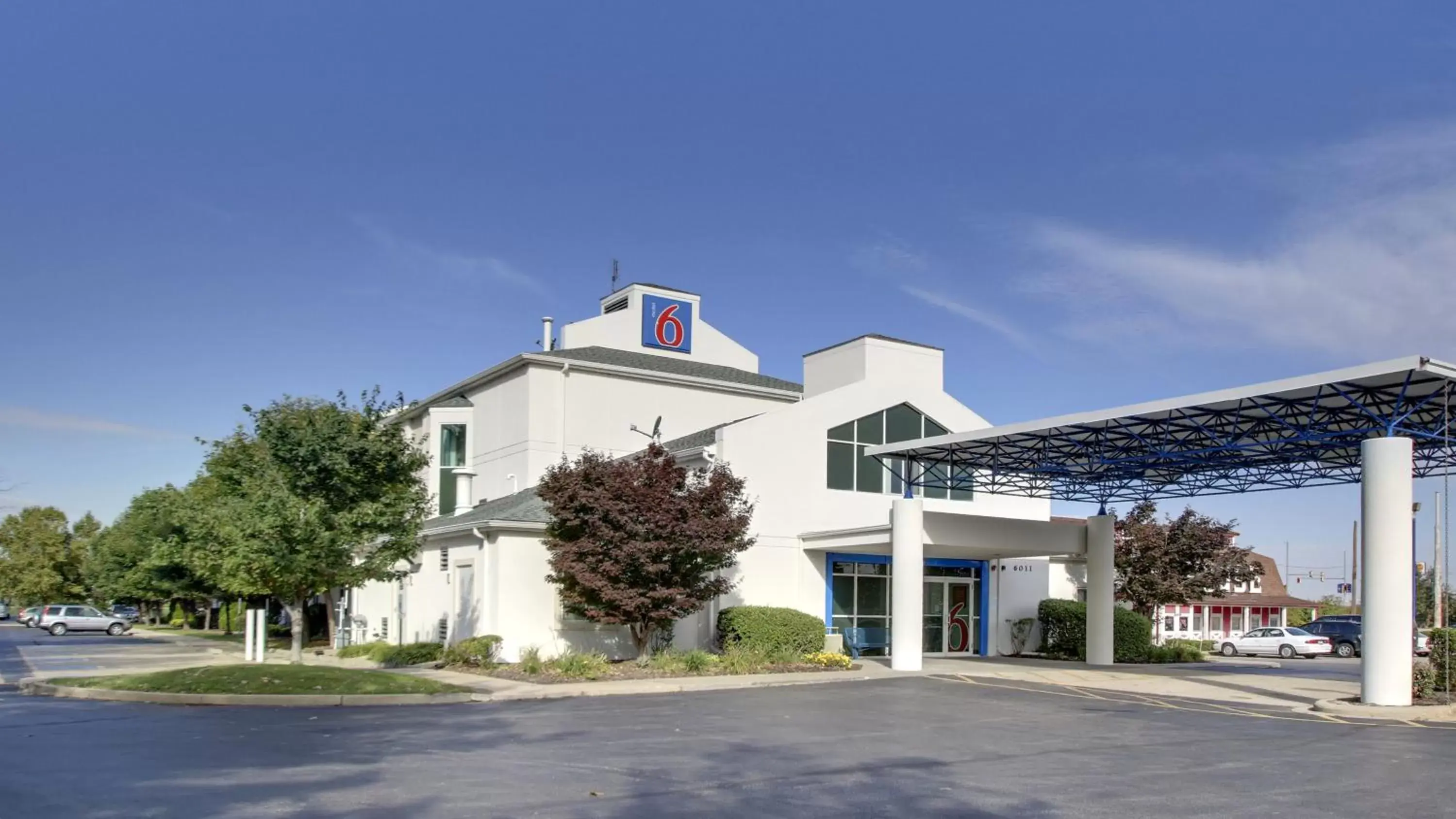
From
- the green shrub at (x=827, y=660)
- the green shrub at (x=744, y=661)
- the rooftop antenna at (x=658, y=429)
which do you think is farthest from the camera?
the rooftop antenna at (x=658, y=429)

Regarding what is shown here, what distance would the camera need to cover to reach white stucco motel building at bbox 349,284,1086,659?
28.3 meters

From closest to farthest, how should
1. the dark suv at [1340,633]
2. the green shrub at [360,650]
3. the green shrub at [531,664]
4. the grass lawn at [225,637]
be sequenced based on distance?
1. the green shrub at [531,664]
2. the green shrub at [360,650]
3. the grass lawn at [225,637]
4. the dark suv at [1340,633]

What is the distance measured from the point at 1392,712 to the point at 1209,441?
26.9 feet

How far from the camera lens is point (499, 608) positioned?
26828 millimetres

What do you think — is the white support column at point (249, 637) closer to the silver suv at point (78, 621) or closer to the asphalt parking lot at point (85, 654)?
the asphalt parking lot at point (85, 654)

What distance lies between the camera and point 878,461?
32375 millimetres

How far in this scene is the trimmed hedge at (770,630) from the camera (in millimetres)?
27328

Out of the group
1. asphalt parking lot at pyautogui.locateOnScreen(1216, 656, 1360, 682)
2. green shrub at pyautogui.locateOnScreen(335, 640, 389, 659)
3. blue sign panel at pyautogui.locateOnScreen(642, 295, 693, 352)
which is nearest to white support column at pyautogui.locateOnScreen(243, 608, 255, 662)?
green shrub at pyautogui.locateOnScreen(335, 640, 389, 659)

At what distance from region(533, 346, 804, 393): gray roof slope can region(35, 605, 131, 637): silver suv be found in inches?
1259

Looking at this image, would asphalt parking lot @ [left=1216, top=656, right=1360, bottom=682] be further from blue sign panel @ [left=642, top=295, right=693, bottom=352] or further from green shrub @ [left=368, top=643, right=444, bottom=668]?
blue sign panel @ [left=642, top=295, right=693, bottom=352]

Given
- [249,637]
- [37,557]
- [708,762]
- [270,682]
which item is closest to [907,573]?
[270,682]

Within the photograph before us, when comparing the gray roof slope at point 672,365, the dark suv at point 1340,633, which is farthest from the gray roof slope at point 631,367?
the dark suv at point 1340,633

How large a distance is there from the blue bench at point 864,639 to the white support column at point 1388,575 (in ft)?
44.9

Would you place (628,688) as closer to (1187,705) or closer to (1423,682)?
(1187,705)
